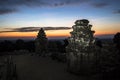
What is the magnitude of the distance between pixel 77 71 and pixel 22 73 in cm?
698

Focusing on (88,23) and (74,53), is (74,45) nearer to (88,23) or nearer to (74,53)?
(74,53)

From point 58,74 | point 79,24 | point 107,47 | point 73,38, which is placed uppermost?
point 79,24

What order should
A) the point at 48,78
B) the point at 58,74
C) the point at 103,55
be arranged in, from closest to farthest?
the point at 48,78 < the point at 58,74 < the point at 103,55

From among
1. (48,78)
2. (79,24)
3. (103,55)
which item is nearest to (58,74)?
(48,78)

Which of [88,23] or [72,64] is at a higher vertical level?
[88,23]

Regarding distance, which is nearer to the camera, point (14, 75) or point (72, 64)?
point (14, 75)

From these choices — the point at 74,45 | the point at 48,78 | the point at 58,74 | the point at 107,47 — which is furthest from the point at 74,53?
the point at 107,47

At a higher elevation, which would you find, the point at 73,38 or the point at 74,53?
the point at 73,38

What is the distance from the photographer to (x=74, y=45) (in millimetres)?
21188

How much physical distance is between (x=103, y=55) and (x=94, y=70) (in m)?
6.65

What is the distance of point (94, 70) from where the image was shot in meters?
21.4

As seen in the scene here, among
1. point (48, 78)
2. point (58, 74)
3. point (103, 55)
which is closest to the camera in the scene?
point (48, 78)

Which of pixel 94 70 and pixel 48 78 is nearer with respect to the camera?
pixel 48 78

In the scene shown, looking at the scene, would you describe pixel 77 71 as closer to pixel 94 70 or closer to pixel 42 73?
pixel 94 70
